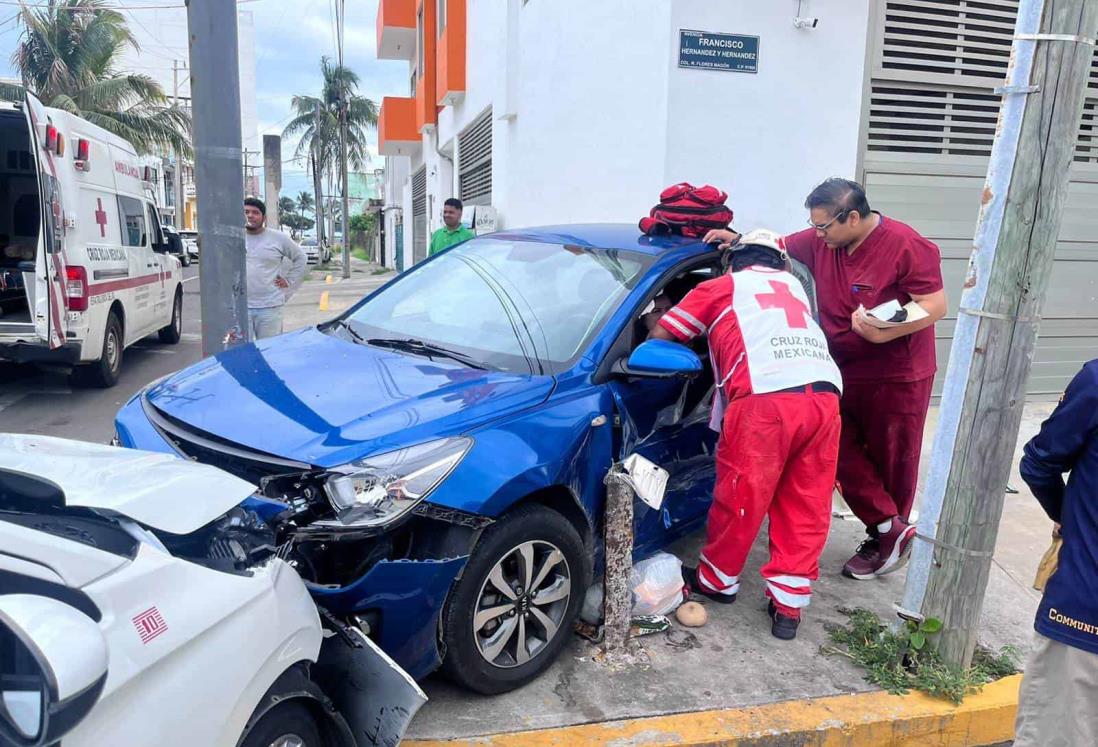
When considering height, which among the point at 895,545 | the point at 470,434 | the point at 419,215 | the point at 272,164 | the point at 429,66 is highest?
the point at 429,66

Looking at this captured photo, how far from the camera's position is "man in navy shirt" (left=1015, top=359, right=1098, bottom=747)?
230cm

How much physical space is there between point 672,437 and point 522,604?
1.07 m

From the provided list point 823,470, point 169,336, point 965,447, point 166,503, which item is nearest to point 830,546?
point 823,470

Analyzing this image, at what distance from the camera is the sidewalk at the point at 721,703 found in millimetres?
2820

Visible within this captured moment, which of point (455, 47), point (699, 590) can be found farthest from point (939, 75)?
point (455, 47)

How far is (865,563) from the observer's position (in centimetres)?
421

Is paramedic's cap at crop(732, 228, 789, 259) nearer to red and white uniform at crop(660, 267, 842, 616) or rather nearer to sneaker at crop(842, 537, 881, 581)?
red and white uniform at crop(660, 267, 842, 616)

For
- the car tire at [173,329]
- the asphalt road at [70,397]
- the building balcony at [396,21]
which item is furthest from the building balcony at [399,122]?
the asphalt road at [70,397]

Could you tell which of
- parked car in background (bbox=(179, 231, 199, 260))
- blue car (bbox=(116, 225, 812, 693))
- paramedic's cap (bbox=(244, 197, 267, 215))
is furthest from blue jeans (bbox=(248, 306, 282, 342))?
blue car (bbox=(116, 225, 812, 693))

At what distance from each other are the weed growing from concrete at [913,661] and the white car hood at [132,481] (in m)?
2.51

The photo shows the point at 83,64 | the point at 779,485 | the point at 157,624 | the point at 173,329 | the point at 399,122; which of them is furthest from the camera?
the point at 83,64

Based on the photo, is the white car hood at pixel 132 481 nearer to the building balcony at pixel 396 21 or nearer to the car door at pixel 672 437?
the car door at pixel 672 437

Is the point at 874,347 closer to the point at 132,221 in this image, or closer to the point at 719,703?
the point at 719,703

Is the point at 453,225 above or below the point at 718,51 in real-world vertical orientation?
below
